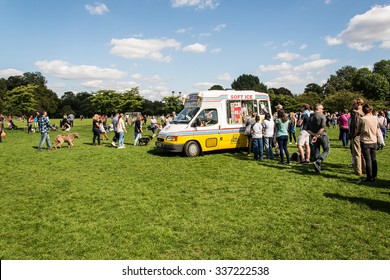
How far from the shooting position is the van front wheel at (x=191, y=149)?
12195 mm

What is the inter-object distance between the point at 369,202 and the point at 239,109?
7.86 m

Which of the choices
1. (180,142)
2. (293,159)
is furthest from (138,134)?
(293,159)

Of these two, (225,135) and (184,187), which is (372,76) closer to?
(225,135)

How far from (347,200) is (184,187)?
4.00 metres

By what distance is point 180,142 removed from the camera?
1213 cm

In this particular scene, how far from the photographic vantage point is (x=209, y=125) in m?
12.5

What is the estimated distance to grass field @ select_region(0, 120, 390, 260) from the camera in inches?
Answer: 168

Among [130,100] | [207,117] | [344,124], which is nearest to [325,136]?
[207,117]

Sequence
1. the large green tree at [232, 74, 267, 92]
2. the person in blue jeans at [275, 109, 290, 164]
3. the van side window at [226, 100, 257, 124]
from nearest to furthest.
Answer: the person in blue jeans at [275, 109, 290, 164] → the van side window at [226, 100, 257, 124] → the large green tree at [232, 74, 267, 92]

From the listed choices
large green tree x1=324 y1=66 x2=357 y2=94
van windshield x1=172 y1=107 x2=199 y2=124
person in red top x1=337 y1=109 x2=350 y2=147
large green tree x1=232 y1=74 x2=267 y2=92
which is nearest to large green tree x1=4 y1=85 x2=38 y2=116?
van windshield x1=172 y1=107 x2=199 y2=124

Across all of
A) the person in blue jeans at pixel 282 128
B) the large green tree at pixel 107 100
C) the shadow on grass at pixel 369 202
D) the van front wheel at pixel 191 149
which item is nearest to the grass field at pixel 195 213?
the shadow on grass at pixel 369 202

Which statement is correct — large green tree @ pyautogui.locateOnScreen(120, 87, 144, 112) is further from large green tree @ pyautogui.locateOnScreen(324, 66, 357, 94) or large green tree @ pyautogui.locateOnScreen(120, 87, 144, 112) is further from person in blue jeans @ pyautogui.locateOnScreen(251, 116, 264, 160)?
large green tree @ pyautogui.locateOnScreen(324, 66, 357, 94)

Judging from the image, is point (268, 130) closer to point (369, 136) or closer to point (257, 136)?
point (257, 136)

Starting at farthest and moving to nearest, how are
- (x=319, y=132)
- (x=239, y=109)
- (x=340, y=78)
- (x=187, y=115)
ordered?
(x=340, y=78) → (x=239, y=109) → (x=187, y=115) → (x=319, y=132)
